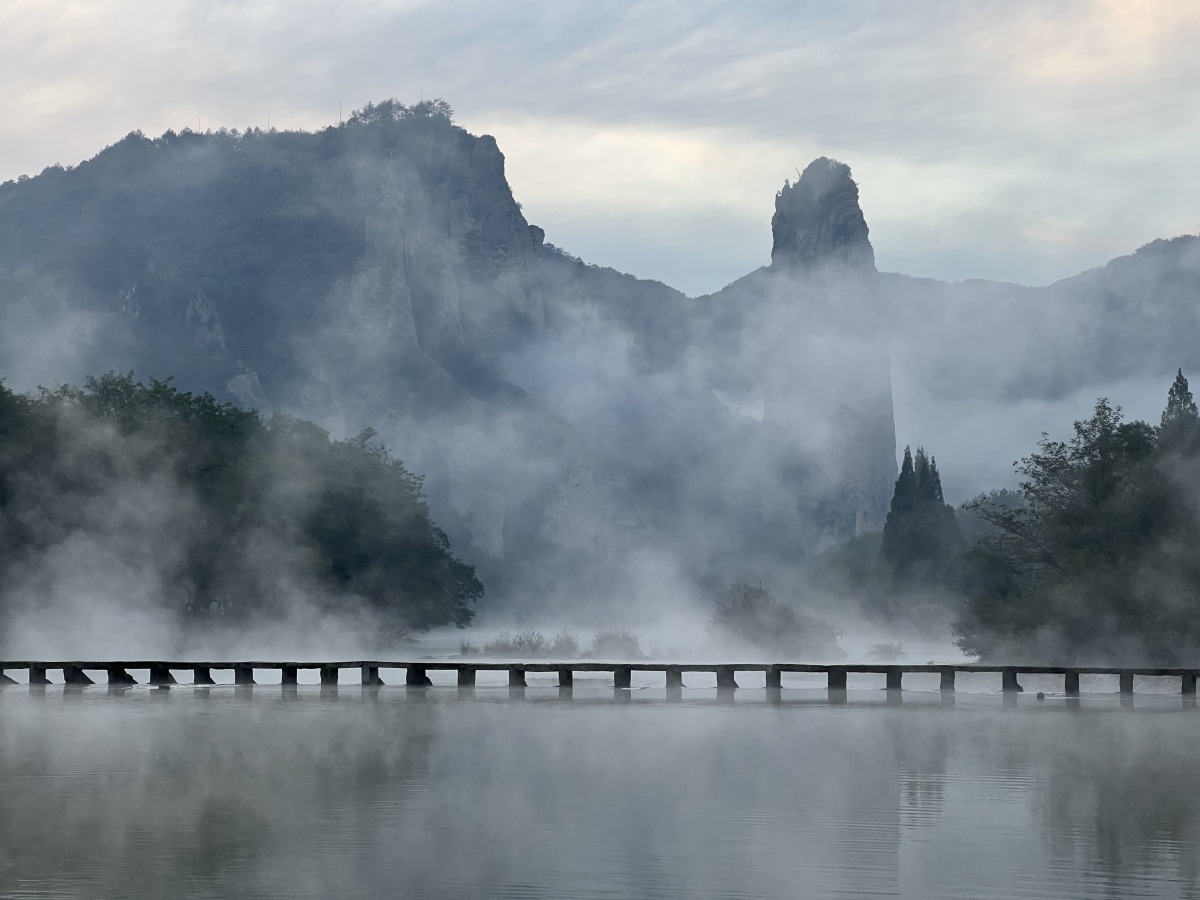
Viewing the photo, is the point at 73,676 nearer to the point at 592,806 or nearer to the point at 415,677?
the point at 415,677

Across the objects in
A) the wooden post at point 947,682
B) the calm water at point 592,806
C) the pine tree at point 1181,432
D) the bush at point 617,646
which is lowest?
the bush at point 617,646

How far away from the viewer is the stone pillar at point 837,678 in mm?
59375

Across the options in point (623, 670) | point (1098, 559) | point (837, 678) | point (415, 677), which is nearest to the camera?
point (837, 678)

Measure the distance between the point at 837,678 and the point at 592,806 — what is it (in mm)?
33260

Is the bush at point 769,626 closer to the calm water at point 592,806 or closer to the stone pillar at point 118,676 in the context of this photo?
the stone pillar at point 118,676

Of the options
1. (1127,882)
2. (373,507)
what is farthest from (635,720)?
(373,507)

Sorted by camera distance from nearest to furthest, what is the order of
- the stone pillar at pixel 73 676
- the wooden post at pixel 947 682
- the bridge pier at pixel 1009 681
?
the bridge pier at pixel 1009 681 → the wooden post at pixel 947 682 → the stone pillar at pixel 73 676

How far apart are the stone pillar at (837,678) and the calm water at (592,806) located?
11731 mm

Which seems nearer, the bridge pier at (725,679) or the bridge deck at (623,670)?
the bridge deck at (623,670)

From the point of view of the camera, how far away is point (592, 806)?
2745 cm

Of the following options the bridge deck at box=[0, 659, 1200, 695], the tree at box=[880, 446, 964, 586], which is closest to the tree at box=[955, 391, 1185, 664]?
the bridge deck at box=[0, 659, 1200, 695]

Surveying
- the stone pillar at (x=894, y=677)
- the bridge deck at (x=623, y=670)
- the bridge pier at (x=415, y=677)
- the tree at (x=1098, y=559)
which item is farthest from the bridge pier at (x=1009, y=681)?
the bridge pier at (x=415, y=677)

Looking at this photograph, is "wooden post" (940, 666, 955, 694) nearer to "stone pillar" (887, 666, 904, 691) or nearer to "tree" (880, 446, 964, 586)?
"stone pillar" (887, 666, 904, 691)

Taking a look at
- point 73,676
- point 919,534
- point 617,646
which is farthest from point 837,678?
point 919,534
